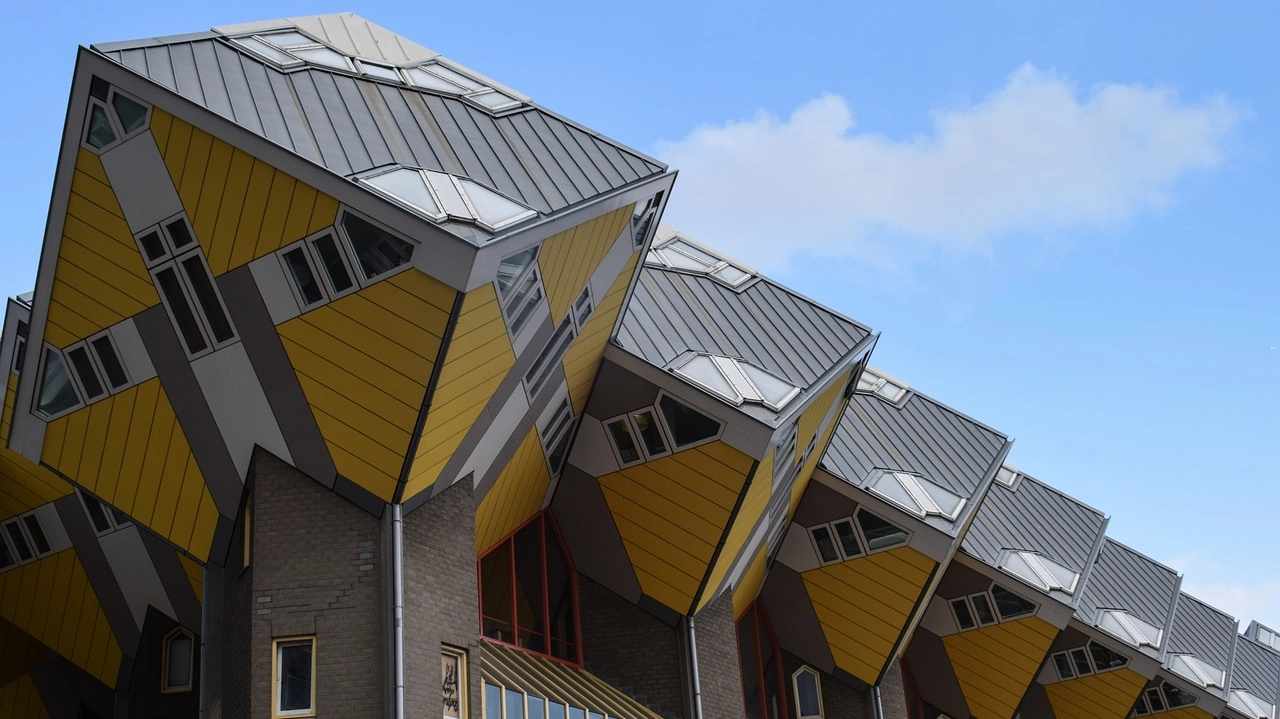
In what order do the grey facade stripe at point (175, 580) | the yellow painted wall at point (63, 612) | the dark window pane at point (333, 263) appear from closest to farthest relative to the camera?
the dark window pane at point (333, 263) < the grey facade stripe at point (175, 580) < the yellow painted wall at point (63, 612)

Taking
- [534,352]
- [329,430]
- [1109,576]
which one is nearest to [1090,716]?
[1109,576]

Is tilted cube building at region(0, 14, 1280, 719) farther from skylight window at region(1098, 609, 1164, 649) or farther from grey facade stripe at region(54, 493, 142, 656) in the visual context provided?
skylight window at region(1098, 609, 1164, 649)

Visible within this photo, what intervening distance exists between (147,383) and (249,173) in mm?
3929

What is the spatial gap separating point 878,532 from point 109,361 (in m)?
15.6

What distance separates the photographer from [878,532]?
1094 inches

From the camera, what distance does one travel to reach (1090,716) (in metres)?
35.0

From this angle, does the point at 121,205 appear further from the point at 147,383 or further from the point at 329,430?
the point at 329,430

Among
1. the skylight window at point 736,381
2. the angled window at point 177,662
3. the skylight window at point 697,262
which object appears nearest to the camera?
the skylight window at point 736,381

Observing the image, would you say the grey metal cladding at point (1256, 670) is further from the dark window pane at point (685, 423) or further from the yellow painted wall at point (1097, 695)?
the dark window pane at point (685, 423)

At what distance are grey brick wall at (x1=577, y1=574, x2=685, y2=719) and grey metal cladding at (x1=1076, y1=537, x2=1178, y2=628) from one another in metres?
12.8

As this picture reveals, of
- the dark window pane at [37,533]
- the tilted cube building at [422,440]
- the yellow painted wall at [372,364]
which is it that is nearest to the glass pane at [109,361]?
the tilted cube building at [422,440]

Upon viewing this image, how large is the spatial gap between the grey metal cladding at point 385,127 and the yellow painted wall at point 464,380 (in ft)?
5.93

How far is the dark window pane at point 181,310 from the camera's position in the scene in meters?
17.8

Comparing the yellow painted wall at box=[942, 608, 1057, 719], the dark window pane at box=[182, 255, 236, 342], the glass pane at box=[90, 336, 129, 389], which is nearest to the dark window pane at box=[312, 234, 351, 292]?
the dark window pane at box=[182, 255, 236, 342]
